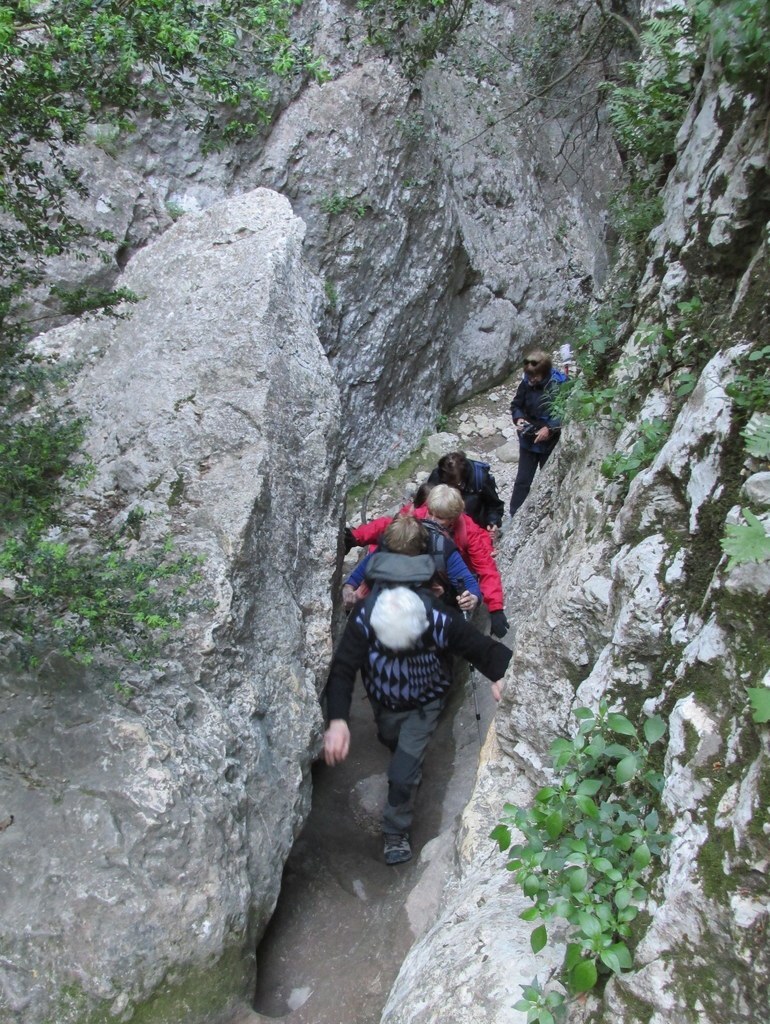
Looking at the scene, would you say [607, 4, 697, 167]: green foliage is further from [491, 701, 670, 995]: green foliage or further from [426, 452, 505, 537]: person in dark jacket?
[491, 701, 670, 995]: green foliage

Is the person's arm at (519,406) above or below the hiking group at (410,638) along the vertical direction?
above

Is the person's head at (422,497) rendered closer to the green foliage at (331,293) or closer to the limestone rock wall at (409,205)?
the limestone rock wall at (409,205)

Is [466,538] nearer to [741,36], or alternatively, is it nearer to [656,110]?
[656,110]

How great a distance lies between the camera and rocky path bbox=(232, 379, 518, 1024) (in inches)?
146

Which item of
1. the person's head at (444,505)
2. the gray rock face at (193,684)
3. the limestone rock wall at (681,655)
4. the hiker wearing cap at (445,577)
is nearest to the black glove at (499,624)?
the hiker wearing cap at (445,577)

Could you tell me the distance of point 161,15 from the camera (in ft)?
9.49

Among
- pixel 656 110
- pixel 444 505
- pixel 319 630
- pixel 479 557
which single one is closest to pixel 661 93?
pixel 656 110

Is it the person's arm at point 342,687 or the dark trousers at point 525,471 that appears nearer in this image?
the person's arm at point 342,687

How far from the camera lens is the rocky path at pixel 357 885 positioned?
12.2ft

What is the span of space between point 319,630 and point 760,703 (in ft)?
10.5

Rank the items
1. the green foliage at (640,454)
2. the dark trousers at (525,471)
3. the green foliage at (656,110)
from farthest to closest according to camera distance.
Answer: the dark trousers at (525,471) < the green foliage at (656,110) < the green foliage at (640,454)

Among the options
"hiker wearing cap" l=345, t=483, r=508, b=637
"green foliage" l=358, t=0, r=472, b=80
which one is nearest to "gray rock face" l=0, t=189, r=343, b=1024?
"hiker wearing cap" l=345, t=483, r=508, b=637

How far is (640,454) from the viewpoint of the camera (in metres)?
3.55

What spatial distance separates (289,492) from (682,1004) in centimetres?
364
